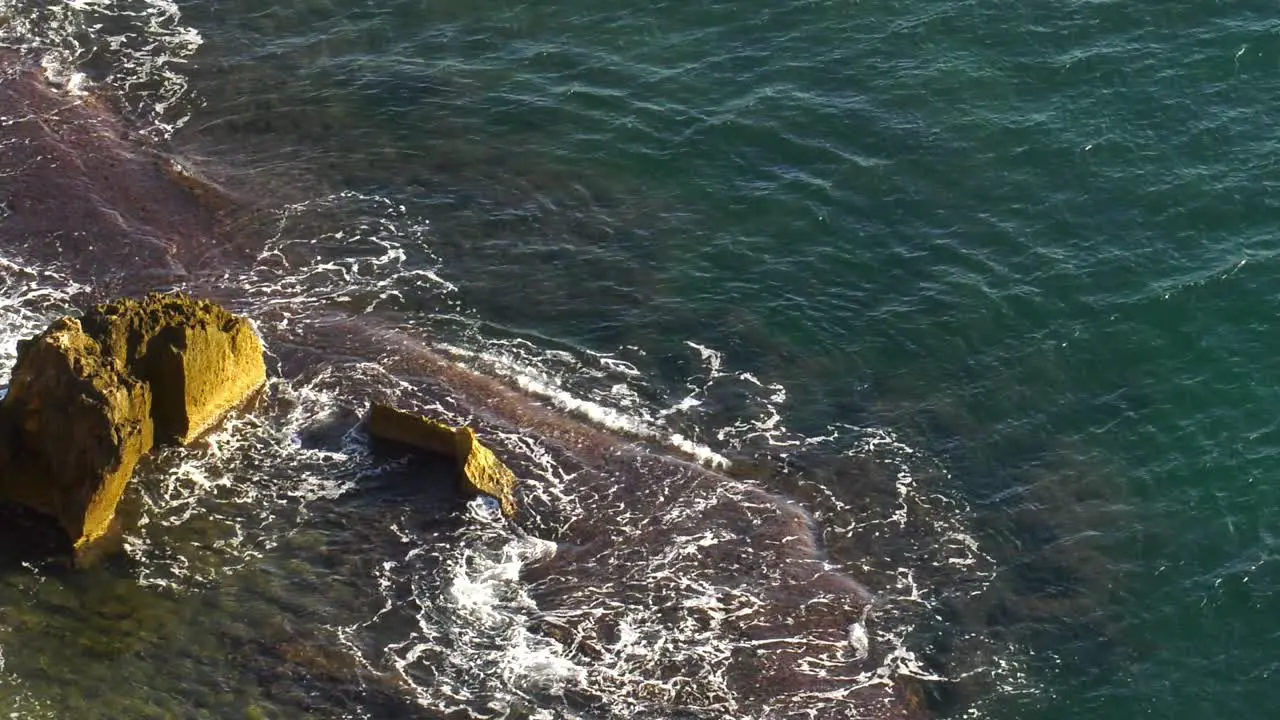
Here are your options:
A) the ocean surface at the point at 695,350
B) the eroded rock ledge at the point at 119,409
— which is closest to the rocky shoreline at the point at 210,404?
the eroded rock ledge at the point at 119,409

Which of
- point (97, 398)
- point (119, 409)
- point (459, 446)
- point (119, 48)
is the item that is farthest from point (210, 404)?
point (119, 48)

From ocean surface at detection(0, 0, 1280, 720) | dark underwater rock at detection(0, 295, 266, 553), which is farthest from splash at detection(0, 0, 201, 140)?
dark underwater rock at detection(0, 295, 266, 553)

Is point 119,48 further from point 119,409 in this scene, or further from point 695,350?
point 695,350

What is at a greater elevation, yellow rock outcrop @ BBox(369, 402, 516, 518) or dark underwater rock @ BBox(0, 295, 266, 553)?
dark underwater rock @ BBox(0, 295, 266, 553)

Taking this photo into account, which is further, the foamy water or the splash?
the splash

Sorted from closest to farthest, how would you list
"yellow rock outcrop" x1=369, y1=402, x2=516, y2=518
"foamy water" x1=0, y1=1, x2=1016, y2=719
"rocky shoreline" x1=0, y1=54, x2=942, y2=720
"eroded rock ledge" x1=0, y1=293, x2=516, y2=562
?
"foamy water" x1=0, y1=1, x2=1016, y2=719 < "eroded rock ledge" x1=0, y1=293, x2=516, y2=562 < "rocky shoreline" x1=0, y1=54, x2=942, y2=720 < "yellow rock outcrop" x1=369, y1=402, x2=516, y2=518

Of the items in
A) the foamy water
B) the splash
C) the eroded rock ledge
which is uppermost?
the splash

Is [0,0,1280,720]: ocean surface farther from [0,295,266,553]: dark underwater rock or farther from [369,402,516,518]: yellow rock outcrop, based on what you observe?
[0,295,266,553]: dark underwater rock

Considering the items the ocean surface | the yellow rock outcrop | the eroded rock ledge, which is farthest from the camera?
the yellow rock outcrop

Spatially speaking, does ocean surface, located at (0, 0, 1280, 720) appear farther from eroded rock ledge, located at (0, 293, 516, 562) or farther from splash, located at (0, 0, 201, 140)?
eroded rock ledge, located at (0, 293, 516, 562)
